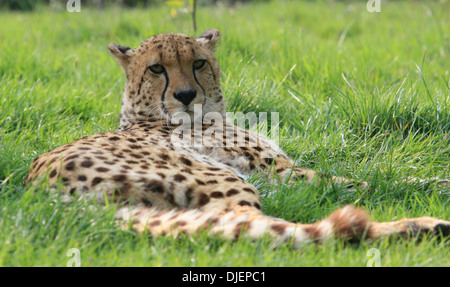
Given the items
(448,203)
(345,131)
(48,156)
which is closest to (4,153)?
(48,156)

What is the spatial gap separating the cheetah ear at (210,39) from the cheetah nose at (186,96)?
1.87 feet

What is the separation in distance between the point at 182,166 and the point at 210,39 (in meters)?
1.50

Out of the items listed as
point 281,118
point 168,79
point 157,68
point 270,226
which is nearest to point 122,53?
point 157,68

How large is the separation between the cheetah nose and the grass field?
2.34 feet

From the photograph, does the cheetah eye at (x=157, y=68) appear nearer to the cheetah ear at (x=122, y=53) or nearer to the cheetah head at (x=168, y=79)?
the cheetah head at (x=168, y=79)

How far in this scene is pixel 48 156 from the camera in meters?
3.15

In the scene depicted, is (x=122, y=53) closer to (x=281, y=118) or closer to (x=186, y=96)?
(x=186, y=96)

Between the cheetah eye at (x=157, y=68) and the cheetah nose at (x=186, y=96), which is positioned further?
the cheetah eye at (x=157, y=68)

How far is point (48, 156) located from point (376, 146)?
7.67 feet

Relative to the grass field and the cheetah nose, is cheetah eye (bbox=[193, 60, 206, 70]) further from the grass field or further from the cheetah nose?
the grass field

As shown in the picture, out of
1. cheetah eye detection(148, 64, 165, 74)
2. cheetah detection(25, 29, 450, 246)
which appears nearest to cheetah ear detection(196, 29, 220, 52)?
cheetah detection(25, 29, 450, 246)

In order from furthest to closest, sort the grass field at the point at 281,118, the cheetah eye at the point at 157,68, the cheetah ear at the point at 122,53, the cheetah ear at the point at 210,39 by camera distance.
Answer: the cheetah ear at the point at 210,39, the cheetah ear at the point at 122,53, the cheetah eye at the point at 157,68, the grass field at the point at 281,118

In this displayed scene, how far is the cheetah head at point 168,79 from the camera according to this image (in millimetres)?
3891

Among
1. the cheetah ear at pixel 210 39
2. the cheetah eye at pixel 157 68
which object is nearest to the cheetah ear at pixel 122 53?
the cheetah eye at pixel 157 68
